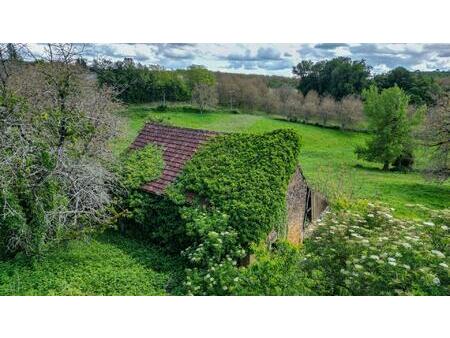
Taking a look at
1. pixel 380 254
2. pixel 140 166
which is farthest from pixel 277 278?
pixel 140 166

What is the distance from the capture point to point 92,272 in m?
8.09

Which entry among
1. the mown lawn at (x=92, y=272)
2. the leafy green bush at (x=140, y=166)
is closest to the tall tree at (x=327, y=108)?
the leafy green bush at (x=140, y=166)

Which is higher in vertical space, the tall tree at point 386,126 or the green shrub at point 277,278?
Answer: the tall tree at point 386,126

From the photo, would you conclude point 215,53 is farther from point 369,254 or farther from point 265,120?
point 369,254

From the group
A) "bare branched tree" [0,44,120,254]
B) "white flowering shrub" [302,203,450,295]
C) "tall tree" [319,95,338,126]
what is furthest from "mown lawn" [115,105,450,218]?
"bare branched tree" [0,44,120,254]

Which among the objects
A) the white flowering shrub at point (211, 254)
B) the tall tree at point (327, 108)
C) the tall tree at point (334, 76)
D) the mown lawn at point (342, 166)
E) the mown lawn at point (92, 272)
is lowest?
the mown lawn at point (92, 272)

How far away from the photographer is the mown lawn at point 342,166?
10281mm

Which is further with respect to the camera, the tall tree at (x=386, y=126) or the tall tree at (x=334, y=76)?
the tall tree at (x=386, y=126)

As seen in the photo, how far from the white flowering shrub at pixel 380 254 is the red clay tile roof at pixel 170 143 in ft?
11.9

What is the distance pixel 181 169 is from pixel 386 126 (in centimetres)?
494

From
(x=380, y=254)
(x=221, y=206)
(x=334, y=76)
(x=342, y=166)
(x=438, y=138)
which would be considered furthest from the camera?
(x=342, y=166)

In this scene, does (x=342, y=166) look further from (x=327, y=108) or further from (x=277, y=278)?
(x=277, y=278)

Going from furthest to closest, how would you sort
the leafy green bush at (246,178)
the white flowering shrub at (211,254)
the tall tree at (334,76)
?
the tall tree at (334,76), the leafy green bush at (246,178), the white flowering shrub at (211,254)

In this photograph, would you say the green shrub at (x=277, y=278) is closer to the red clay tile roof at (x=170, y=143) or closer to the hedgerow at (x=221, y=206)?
the hedgerow at (x=221, y=206)
